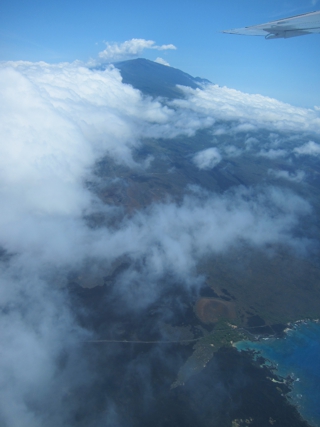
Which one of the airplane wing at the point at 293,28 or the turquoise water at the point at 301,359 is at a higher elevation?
the airplane wing at the point at 293,28

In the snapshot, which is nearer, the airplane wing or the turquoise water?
the airplane wing

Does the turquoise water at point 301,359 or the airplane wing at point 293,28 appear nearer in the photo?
the airplane wing at point 293,28

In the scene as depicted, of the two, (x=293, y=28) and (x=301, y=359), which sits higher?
(x=293, y=28)

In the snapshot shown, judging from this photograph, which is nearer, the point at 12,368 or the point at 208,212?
the point at 12,368

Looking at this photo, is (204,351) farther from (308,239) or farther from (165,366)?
(308,239)

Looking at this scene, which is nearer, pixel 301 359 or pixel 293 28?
pixel 293 28

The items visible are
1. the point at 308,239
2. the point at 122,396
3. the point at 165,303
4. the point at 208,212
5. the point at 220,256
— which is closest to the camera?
the point at 122,396

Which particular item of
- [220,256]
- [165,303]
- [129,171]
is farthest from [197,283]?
[129,171]

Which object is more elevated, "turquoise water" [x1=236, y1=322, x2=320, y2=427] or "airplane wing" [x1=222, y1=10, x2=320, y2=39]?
"airplane wing" [x1=222, y1=10, x2=320, y2=39]
